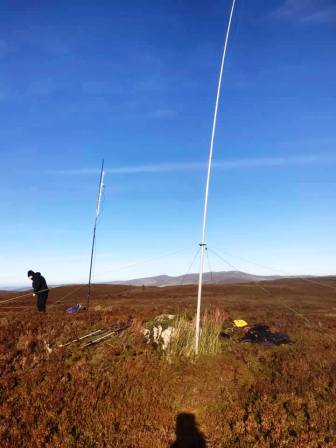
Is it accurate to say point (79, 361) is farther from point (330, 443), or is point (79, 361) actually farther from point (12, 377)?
point (330, 443)

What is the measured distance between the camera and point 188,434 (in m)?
7.34

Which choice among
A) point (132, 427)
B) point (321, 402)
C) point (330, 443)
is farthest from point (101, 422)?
point (321, 402)

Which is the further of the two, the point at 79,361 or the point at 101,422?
the point at 79,361

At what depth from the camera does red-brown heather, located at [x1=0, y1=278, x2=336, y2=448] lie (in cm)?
698

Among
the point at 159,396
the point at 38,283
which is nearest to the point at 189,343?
the point at 159,396

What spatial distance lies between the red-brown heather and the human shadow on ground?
0.08ft

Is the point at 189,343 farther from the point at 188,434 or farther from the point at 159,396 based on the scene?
the point at 188,434

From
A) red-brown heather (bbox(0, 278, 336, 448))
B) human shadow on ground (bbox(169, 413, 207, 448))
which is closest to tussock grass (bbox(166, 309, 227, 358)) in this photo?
red-brown heather (bbox(0, 278, 336, 448))

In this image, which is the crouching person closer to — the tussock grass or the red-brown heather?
the red-brown heather

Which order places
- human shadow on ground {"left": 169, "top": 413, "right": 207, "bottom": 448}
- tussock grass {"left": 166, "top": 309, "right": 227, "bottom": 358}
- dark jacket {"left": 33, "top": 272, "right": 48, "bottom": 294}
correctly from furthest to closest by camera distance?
dark jacket {"left": 33, "top": 272, "right": 48, "bottom": 294} < tussock grass {"left": 166, "top": 309, "right": 227, "bottom": 358} < human shadow on ground {"left": 169, "top": 413, "right": 207, "bottom": 448}

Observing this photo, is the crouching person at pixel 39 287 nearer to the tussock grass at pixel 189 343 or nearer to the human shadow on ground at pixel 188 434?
the tussock grass at pixel 189 343

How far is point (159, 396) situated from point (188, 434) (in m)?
1.30

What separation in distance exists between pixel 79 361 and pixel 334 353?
876cm

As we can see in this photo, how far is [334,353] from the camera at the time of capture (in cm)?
1186
